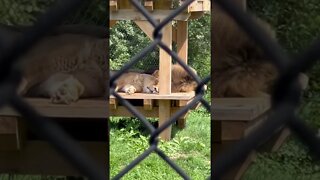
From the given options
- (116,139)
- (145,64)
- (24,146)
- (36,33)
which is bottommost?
(116,139)

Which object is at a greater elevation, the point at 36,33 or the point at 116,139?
the point at 36,33

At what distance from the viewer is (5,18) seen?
495 millimetres

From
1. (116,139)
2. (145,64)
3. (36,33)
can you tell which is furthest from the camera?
(145,64)

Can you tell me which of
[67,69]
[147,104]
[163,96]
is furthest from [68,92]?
[147,104]

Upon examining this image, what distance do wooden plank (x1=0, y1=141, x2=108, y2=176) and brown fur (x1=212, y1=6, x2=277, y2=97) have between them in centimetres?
12

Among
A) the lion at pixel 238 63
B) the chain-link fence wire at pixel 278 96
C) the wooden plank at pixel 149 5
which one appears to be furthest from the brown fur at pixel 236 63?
the wooden plank at pixel 149 5

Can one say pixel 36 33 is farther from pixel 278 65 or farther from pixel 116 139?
pixel 116 139

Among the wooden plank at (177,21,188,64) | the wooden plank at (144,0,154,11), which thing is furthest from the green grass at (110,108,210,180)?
the wooden plank at (144,0,154,11)

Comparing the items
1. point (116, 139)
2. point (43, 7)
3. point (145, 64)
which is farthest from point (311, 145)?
point (145, 64)

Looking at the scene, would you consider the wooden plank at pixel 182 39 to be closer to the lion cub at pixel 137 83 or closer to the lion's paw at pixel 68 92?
the lion cub at pixel 137 83

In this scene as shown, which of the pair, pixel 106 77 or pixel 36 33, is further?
pixel 106 77

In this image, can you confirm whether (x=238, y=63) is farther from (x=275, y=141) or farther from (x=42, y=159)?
(x=42, y=159)

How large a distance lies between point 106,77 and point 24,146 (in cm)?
9

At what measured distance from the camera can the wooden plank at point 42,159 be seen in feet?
1.79
